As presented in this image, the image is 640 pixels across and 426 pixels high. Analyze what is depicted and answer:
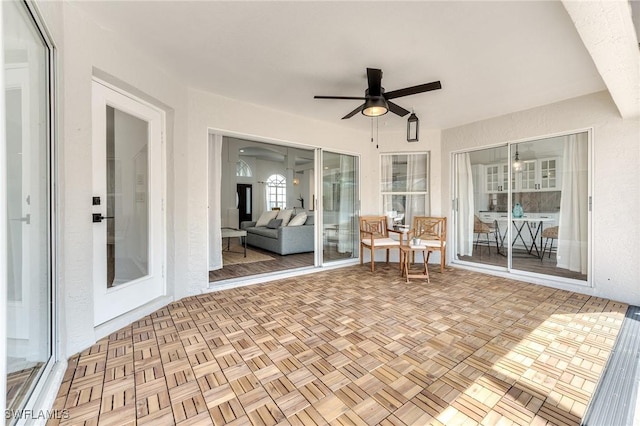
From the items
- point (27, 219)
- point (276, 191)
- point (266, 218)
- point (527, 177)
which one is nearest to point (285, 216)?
point (266, 218)

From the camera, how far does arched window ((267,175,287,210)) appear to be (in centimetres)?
1057

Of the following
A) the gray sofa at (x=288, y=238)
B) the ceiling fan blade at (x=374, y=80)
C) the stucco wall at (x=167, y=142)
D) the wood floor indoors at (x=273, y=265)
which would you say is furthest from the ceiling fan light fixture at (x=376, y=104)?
the gray sofa at (x=288, y=238)

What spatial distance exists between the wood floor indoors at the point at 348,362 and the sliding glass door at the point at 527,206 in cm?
84

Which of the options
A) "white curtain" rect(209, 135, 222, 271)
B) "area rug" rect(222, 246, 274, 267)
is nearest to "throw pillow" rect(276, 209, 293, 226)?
"area rug" rect(222, 246, 274, 267)

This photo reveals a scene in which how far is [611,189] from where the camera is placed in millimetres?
3055

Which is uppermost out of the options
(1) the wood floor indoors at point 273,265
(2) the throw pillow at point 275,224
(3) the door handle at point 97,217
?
(3) the door handle at point 97,217

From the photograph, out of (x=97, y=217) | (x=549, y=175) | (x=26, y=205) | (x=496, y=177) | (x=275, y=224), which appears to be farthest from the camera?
(x=275, y=224)

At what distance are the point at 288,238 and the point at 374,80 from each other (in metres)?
3.73

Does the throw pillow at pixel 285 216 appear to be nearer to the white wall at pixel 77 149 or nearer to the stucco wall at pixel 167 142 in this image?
the stucco wall at pixel 167 142

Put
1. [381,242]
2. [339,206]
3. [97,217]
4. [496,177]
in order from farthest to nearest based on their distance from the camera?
[339,206], [381,242], [496,177], [97,217]

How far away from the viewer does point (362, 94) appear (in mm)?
3176

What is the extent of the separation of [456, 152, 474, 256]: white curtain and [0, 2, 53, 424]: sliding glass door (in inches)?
199

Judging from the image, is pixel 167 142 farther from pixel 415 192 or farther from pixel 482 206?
pixel 482 206

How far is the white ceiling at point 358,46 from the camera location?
186 cm
